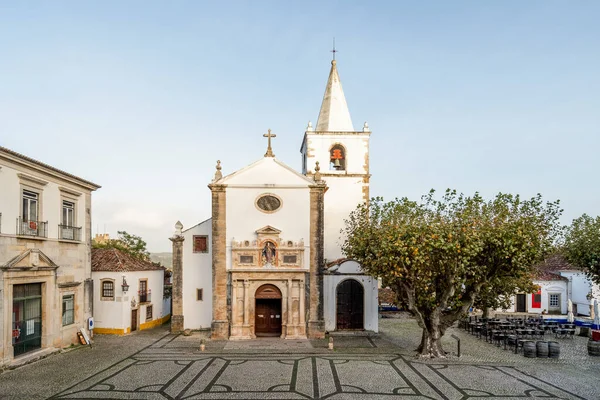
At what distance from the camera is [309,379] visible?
18125 millimetres

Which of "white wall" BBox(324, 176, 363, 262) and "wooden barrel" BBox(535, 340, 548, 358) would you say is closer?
"wooden barrel" BBox(535, 340, 548, 358)

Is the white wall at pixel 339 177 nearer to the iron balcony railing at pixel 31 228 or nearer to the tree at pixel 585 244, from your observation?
the tree at pixel 585 244

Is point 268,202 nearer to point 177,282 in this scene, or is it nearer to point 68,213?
point 177,282

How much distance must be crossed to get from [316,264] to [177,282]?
899 centimetres

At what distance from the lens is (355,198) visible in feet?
112

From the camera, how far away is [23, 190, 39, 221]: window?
69.9ft

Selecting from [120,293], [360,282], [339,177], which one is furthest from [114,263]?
[339,177]

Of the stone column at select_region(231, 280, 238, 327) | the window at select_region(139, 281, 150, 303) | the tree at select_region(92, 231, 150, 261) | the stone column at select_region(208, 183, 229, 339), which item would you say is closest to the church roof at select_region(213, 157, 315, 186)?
the stone column at select_region(208, 183, 229, 339)

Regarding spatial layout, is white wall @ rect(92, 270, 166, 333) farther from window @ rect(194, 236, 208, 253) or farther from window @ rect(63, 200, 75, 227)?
window @ rect(63, 200, 75, 227)

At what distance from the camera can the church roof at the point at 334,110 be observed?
34.9 meters

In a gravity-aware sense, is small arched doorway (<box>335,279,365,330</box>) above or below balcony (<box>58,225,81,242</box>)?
below

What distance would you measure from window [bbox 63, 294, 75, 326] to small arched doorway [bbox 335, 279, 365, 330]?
49.3 ft

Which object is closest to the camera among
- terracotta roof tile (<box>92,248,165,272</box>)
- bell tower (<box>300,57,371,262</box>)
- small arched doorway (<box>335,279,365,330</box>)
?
terracotta roof tile (<box>92,248,165,272</box>)

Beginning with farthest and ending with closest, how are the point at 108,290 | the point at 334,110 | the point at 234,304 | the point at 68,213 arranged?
the point at 334,110 < the point at 108,290 < the point at 234,304 < the point at 68,213
